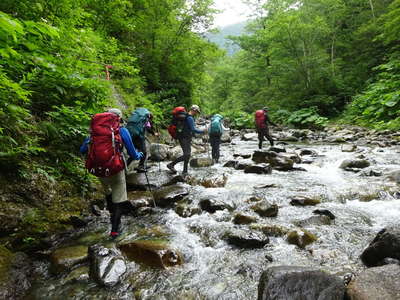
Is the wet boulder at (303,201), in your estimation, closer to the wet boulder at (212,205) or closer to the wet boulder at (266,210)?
the wet boulder at (266,210)

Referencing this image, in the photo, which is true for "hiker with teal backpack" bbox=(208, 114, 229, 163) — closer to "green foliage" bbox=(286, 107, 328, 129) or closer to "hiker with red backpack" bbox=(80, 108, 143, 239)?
"hiker with red backpack" bbox=(80, 108, 143, 239)

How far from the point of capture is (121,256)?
363 centimetres

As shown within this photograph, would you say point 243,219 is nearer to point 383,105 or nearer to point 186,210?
point 186,210

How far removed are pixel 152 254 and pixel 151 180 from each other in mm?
3694

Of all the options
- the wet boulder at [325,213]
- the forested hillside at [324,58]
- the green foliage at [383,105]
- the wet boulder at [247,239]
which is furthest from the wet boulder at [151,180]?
the forested hillside at [324,58]

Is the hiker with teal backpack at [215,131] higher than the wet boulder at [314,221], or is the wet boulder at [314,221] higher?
the hiker with teal backpack at [215,131]

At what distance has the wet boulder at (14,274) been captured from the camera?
9.39 feet

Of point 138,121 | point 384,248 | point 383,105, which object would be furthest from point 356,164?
point 383,105

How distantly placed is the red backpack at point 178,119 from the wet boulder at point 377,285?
236 inches

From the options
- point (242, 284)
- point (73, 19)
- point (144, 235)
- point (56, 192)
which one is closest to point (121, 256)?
point (144, 235)

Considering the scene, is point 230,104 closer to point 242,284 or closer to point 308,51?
point 308,51

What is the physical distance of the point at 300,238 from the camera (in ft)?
13.2

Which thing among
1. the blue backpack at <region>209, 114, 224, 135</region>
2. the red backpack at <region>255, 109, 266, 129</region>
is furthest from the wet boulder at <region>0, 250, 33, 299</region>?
the red backpack at <region>255, 109, 266, 129</region>

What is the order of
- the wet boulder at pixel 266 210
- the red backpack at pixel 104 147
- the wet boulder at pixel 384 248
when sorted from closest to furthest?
the wet boulder at pixel 384 248, the red backpack at pixel 104 147, the wet boulder at pixel 266 210
